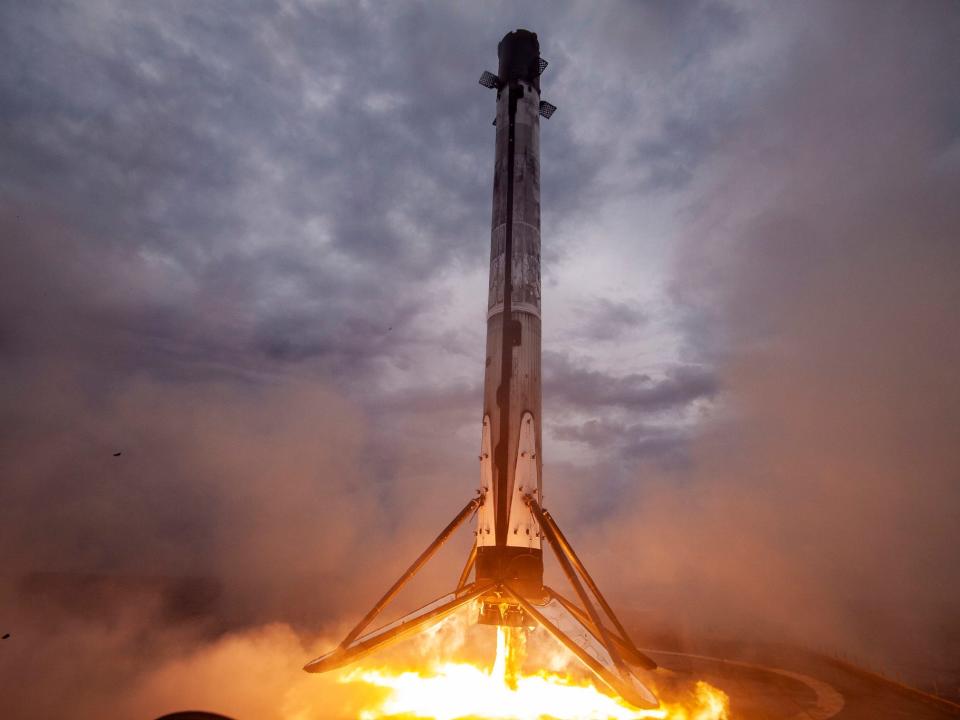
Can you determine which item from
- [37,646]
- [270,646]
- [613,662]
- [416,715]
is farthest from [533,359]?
[37,646]

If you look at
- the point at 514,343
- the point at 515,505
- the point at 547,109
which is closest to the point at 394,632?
the point at 515,505

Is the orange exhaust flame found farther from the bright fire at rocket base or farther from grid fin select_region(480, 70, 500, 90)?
grid fin select_region(480, 70, 500, 90)

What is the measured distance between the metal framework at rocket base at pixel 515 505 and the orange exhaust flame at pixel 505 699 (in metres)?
1.25

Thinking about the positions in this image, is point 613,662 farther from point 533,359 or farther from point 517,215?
point 517,215

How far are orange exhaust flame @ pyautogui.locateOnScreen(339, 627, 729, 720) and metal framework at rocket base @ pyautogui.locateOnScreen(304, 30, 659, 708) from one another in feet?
4.11

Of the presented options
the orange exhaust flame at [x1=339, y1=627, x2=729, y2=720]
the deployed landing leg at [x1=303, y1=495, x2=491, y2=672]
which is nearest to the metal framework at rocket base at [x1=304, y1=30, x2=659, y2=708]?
the deployed landing leg at [x1=303, y1=495, x2=491, y2=672]

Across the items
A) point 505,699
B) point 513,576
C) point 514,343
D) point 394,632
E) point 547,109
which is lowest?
point 505,699

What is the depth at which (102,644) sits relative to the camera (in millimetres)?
20750

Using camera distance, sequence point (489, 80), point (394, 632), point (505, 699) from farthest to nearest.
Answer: point (489, 80) < point (505, 699) < point (394, 632)

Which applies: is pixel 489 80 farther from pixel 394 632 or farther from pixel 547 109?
pixel 394 632

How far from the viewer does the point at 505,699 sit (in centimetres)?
1213

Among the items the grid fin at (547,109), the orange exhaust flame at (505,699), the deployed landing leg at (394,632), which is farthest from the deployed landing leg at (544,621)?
the grid fin at (547,109)

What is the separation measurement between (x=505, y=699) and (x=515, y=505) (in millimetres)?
4444

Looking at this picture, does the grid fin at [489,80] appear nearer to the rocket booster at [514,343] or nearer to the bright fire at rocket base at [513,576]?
the rocket booster at [514,343]
